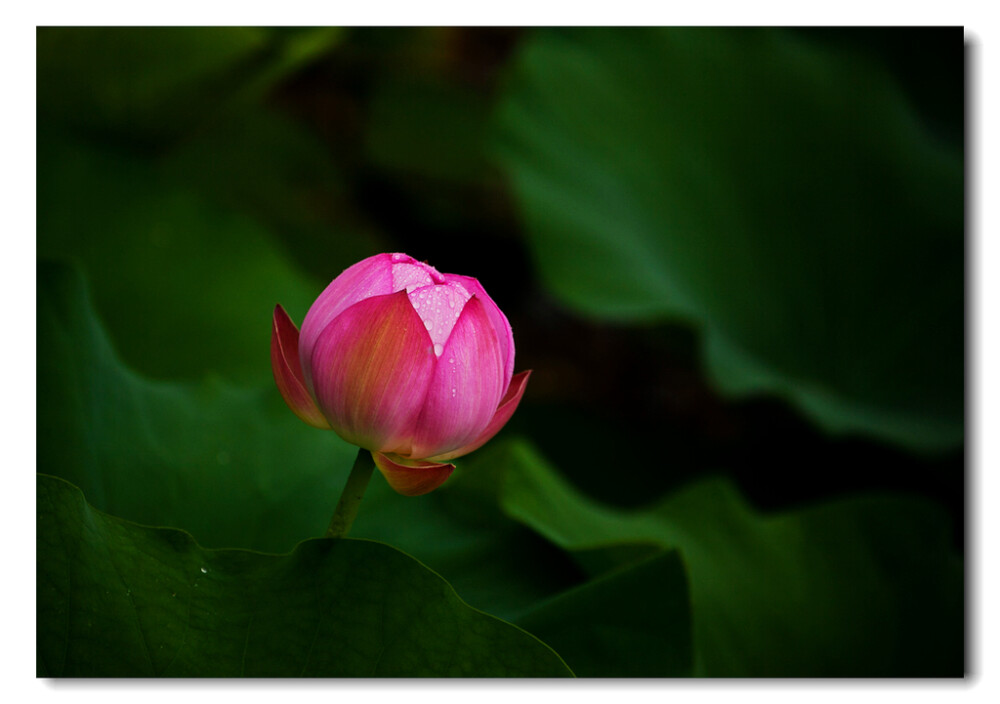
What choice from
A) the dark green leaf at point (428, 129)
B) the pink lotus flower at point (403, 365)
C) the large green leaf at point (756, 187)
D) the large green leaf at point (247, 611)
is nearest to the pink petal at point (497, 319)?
the pink lotus flower at point (403, 365)

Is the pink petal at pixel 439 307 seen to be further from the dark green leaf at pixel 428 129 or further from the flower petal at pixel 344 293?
the dark green leaf at pixel 428 129

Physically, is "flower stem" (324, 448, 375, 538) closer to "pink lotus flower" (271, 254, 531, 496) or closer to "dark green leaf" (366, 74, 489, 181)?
"pink lotus flower" (271, 254, 531, 496)

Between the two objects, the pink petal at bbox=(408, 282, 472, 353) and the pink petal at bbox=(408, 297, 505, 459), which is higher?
the pink petal at bbox=(408, 282, 472, 353)

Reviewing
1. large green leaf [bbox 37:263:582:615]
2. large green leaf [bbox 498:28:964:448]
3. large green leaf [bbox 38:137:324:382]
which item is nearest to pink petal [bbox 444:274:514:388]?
large green leaf [bbox 37:263:582:615]

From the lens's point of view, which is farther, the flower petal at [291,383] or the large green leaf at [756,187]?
the large green leaf at [756,187]

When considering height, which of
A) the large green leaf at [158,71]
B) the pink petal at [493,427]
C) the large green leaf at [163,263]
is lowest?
the pink petal at [493,427]

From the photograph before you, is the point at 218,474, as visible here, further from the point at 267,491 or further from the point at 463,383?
the point at 463,383
